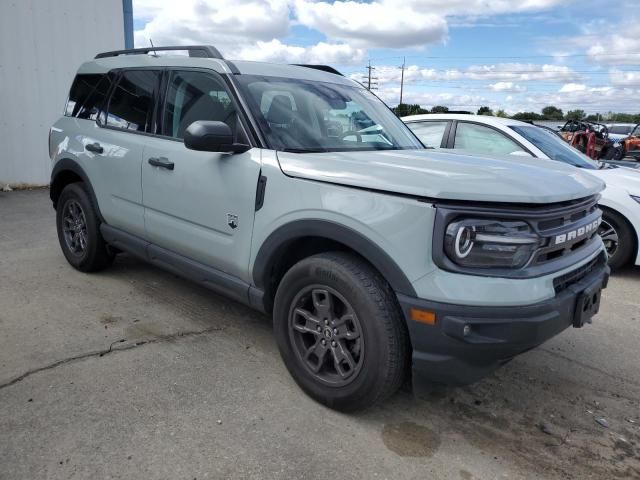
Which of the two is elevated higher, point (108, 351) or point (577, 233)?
point (577, 233)

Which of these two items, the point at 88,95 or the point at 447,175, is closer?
the point at 447,175

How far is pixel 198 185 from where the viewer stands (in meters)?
3.30

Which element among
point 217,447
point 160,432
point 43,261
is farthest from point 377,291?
point 43,261

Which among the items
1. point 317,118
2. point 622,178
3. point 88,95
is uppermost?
point 88,95

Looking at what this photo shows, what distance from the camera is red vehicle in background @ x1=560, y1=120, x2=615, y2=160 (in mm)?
11416

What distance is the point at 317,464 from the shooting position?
2375 mm

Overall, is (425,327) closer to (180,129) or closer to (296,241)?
(296,241)

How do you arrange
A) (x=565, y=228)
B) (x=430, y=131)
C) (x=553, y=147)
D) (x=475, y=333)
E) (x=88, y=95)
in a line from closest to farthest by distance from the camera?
(x=475, y=333)
(x=565, y=228)
(x=88, y=95)
(x=553, y=147)
(x=430, y=131)

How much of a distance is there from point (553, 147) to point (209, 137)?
177 inches

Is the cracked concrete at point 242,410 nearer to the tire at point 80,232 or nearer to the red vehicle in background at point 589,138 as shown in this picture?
the tire at point 80,232

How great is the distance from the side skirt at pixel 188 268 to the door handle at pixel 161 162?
598 millimetres

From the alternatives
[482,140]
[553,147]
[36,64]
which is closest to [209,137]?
[482,140]

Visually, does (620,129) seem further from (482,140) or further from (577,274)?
(577,274)

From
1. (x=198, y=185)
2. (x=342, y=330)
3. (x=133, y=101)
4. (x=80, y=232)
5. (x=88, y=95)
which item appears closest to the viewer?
(x=342, y=330)
